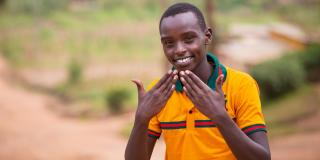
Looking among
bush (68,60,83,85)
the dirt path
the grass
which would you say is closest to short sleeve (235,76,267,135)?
the grass

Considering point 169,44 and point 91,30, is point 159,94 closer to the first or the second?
point 169,44

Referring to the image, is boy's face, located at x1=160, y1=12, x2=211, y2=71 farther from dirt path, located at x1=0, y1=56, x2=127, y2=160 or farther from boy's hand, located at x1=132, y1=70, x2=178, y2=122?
dirt path, located at x1=0, y1=56, x2=127, y2=160

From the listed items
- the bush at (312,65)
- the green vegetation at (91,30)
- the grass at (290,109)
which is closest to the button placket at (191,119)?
the grass at (290,109)

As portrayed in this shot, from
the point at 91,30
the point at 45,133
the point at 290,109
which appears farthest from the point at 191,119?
the point at 91,30

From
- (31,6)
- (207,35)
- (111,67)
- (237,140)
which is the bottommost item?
(237,140)

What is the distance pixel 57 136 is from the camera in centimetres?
1578

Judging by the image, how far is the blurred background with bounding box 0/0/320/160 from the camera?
13.6m

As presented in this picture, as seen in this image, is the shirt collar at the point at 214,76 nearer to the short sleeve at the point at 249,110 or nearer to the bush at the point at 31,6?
the short sleeve at the point at 249,110

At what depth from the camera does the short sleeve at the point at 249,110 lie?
1963 millimetres

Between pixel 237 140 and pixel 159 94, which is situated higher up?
pixel 159 94

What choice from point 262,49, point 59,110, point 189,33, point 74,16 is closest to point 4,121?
point 59,110

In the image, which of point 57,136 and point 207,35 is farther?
point 57,136

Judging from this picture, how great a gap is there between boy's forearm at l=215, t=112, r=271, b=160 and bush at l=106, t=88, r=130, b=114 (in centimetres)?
1721

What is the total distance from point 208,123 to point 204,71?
23cm
